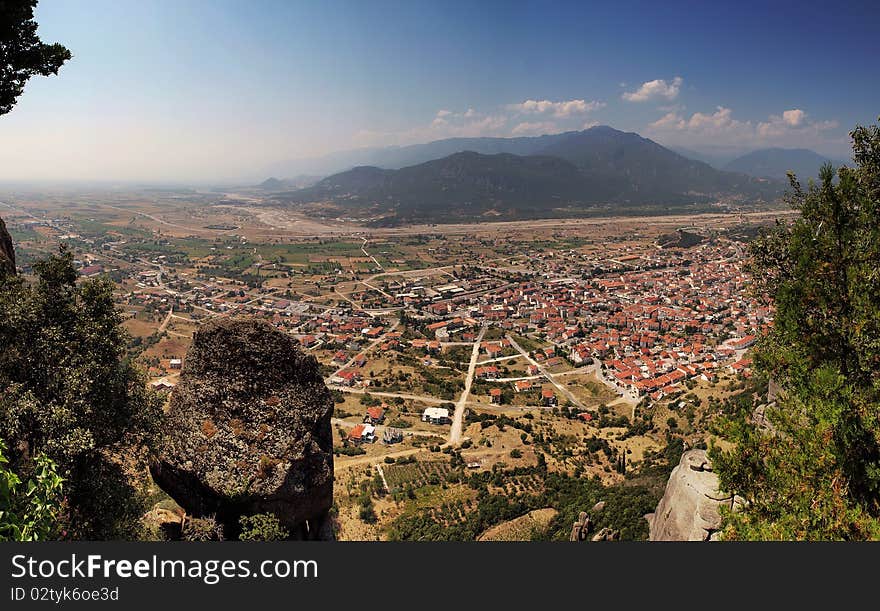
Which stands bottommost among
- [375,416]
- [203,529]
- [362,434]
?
[362,434]

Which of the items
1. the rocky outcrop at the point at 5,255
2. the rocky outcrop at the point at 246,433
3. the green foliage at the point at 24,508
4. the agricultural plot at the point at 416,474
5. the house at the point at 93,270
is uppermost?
the rocky outcrop at the point at 5,255

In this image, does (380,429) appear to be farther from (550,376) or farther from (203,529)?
(203,529)

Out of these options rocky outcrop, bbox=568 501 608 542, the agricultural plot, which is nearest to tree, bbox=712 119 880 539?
rocky outcrop, bbox=568 501 608 542

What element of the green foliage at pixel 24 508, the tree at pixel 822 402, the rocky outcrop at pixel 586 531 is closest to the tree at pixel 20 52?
the green foliage at pixel 24 508

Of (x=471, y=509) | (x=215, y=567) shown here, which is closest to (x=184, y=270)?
(x=471, y=509)

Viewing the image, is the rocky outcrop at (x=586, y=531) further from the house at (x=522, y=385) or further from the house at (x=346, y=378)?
the house at (x=346, y=378)

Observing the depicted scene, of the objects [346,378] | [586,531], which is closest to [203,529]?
[586,531]
